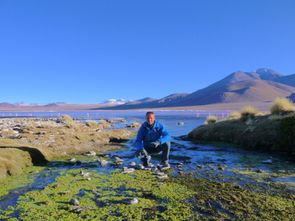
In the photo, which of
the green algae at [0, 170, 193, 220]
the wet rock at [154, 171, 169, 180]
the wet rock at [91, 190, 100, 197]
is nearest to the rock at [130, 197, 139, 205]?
the green algae at [0, 170, 193, 220]

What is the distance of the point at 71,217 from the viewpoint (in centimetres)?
835

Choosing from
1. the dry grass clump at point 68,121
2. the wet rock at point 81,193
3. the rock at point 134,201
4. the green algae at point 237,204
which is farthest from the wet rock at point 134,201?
the dry grass clump at point 68,121

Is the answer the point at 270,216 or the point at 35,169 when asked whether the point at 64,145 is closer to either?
the point at 35,169

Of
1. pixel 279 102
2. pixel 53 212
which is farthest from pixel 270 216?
pixel 279 102

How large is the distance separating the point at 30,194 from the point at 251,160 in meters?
12.2

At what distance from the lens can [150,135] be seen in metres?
15.0

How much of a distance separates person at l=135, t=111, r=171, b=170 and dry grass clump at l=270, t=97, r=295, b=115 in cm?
1424

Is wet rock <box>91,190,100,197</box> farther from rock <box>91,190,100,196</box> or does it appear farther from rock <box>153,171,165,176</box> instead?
rock <box>153,171,165,176</box>

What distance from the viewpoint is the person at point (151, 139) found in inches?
580

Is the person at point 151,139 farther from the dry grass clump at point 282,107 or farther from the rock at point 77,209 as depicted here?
the dry grass clump at point 282,107

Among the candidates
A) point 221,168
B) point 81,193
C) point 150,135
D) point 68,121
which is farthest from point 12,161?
point 68,121

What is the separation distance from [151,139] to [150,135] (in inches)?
9.0

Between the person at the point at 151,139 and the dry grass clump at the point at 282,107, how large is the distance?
46.7 feet

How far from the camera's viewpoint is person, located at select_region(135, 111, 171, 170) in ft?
48.3
